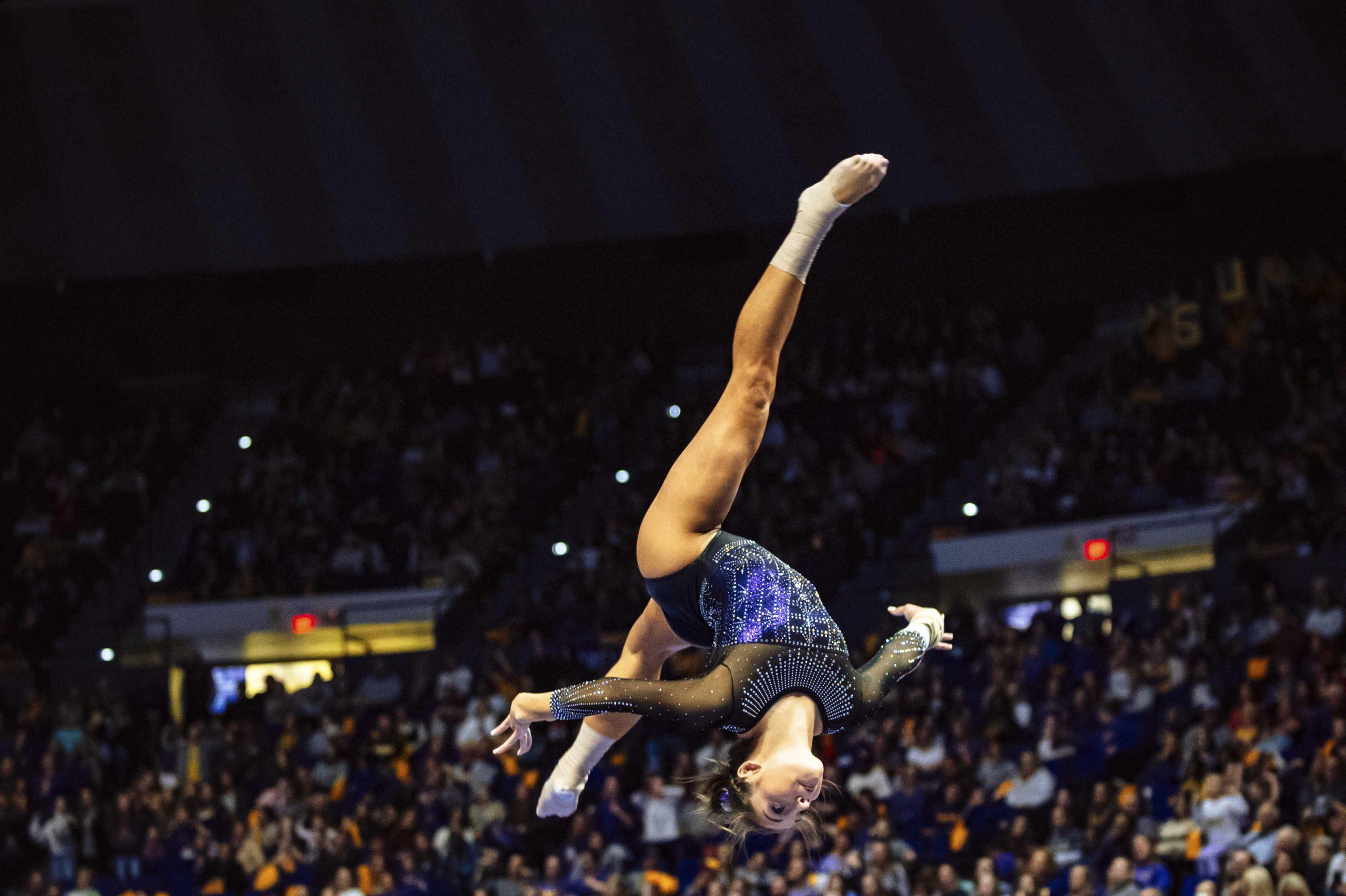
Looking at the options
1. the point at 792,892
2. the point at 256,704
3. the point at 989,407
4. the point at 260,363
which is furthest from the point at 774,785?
the point at 260,363

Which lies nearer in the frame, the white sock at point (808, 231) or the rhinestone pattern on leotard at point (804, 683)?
the rhinestone pattern on leotard at point (804, 683)

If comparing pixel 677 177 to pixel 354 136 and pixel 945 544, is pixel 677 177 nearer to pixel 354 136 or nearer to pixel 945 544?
pixel 354 136

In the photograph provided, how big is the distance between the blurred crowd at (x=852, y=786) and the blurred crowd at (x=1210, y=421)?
1390 millimetres

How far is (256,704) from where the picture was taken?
14961 millimetres

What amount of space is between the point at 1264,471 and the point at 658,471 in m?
6.06

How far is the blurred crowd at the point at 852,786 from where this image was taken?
384 inches

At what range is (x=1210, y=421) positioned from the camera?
1465 cm

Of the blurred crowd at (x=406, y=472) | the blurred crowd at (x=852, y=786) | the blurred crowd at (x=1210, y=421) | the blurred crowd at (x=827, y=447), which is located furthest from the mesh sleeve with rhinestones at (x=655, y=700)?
the blurred crowd at (x=406, y=472)

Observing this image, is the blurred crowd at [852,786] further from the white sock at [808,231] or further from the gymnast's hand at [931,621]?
the white sock at [808,231]

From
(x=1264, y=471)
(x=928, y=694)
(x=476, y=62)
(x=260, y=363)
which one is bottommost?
(x=928, y=694)

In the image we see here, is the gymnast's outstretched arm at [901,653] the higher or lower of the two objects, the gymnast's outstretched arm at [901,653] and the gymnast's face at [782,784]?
the higher

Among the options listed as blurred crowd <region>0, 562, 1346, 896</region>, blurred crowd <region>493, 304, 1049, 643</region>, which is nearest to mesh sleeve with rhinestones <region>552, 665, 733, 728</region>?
blurred crowd <region>0, 562, 1346, 896</region>

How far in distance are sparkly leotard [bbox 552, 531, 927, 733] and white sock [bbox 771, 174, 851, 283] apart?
875mm

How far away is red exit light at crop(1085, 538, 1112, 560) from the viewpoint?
47.6ft
